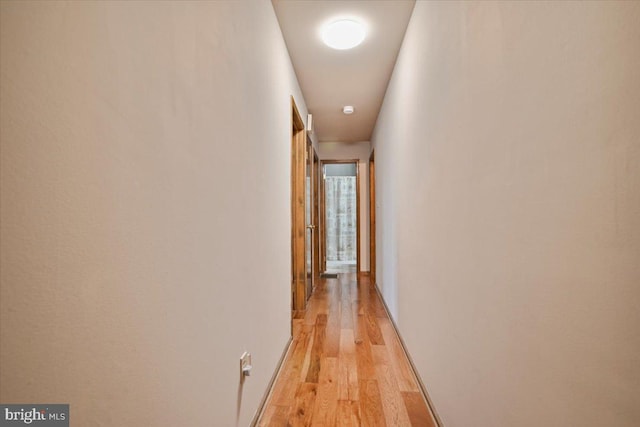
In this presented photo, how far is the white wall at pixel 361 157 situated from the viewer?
5.41 meters

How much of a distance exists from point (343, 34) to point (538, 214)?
2.06 metres

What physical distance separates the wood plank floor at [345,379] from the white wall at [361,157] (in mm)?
2340

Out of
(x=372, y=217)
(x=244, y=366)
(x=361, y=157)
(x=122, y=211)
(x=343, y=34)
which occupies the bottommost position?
(x=244, y=366)

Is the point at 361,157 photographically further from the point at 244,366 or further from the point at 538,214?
the point at 538,214

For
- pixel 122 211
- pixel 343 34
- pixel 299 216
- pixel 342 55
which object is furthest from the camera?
pixel 299 216

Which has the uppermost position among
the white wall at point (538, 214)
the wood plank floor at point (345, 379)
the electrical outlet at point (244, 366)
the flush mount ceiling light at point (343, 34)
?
the flush mount ceiling light at point (343, 34)

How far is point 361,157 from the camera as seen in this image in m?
5.44

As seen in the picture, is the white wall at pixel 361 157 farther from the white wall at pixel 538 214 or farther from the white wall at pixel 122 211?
the white wall at pixel 122 211

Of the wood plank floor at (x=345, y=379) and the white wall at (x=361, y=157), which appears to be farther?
the white wall at (x=361, y=157)

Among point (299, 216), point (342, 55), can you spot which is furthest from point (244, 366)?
point (342, 55)

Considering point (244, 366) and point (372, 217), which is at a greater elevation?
point (372, 217)

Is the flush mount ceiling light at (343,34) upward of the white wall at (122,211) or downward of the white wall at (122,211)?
upward

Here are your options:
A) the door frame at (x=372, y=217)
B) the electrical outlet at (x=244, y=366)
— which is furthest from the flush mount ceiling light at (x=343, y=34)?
the door frame at (x=372, y=217)

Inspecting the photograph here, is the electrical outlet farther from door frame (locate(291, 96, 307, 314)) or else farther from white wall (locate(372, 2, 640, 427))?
door frame (locate(291, 96, 307, 314))
